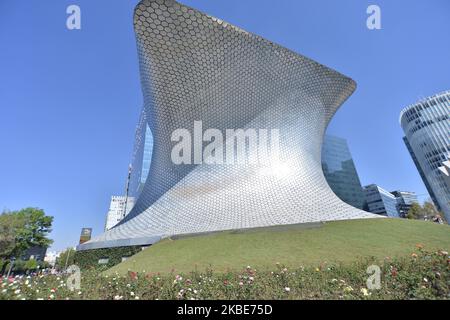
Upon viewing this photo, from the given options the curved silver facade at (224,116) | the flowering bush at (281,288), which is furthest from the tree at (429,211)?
the flowering bush at (281,288)

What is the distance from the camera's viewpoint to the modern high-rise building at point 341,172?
196 feet

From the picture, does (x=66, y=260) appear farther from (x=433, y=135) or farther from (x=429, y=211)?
(x=433, y=135)

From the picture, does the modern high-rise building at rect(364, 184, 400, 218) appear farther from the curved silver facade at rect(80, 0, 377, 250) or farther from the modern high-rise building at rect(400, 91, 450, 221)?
the curved silver facade at rect(80, 0, 377, 250)

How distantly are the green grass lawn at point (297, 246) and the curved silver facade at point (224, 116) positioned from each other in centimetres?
318

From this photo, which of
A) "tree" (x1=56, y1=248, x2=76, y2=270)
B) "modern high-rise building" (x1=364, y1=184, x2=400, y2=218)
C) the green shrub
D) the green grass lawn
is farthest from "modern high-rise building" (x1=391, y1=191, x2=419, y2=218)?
"tree" (x1=56, y1=248, x2=76, y2=270)

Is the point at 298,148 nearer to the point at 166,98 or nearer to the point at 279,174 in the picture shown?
the point at 279,174

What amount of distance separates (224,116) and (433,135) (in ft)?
239

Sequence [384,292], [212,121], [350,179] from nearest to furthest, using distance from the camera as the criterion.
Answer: [384,292], [212,121], [350,179]

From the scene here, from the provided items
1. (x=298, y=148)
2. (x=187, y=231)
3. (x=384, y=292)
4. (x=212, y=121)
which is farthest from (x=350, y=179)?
(x=384, y=292)

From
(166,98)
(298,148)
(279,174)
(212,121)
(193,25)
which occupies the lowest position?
(279,174)

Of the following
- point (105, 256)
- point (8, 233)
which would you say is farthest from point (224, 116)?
point (8, 233)

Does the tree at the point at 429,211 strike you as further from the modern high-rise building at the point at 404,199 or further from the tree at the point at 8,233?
the tree at the point at 8,233
